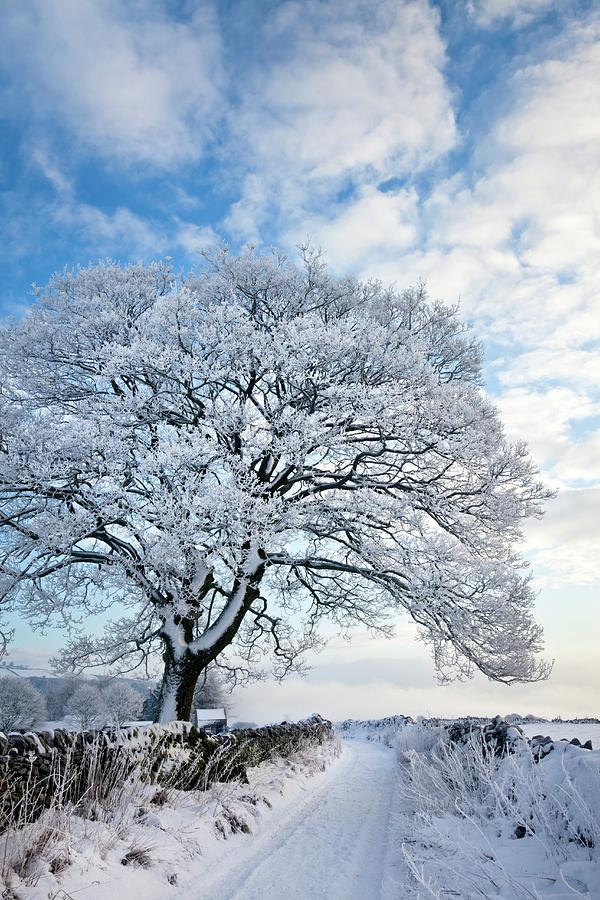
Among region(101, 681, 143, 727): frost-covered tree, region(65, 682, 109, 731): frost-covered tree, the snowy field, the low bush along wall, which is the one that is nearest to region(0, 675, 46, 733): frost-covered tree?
region(65, 682, 109, 731): frost-covered tree

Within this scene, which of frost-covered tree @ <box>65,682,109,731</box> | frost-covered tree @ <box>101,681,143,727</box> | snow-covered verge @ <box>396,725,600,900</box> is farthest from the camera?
frost-covered tree @ <box>101,681,143,727</box>

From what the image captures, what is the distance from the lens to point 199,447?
10109 mm

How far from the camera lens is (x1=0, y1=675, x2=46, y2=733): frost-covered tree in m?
42.8

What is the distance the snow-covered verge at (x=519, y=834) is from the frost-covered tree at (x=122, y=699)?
46.3m

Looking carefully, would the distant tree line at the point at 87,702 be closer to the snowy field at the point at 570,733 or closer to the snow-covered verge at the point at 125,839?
the snowy field at the point at 570,733

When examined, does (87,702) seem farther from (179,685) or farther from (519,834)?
(519,834)

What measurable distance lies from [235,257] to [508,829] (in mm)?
11709

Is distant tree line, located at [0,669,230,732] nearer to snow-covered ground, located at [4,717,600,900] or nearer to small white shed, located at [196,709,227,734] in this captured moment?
small white shed, located at [196,709,227,734]

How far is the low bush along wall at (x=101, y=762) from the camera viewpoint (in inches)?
179

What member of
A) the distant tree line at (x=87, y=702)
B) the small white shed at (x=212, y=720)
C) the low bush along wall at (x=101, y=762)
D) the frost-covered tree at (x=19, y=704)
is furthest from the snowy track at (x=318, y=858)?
the frost-covered tree at (x=19, y=704)

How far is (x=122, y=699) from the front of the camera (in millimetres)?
50344

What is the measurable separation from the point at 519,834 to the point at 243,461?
7303 mm

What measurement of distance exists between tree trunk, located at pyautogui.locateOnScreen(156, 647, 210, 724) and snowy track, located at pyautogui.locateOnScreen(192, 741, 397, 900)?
3493 mm

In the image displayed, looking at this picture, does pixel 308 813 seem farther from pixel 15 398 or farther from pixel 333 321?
pixel 15 398
